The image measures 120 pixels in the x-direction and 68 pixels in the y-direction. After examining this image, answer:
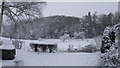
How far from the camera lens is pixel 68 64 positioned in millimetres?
6578

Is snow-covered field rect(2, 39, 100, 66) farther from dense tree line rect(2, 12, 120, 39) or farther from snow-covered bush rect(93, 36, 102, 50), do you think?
dense tree line rect(2, 12, 120, 39)

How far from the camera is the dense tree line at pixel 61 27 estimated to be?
8012 mm

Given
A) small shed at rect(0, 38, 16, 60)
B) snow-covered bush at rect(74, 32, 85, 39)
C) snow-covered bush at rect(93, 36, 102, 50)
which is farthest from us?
snow-covered bush at rect(74, 32, 85, 39)

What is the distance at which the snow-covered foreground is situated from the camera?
650 centimetres

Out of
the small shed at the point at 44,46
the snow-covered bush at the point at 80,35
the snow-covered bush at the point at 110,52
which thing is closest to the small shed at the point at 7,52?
the small shed at the point at 44,46

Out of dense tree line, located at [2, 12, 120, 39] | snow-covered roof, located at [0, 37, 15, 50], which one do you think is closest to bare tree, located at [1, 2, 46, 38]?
dense tree line, located at [2, 12, 120, 39]

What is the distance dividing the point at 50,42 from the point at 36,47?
0.61 metres

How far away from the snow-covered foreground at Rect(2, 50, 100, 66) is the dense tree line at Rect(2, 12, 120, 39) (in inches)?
39.9

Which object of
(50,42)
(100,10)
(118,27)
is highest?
(100,10)

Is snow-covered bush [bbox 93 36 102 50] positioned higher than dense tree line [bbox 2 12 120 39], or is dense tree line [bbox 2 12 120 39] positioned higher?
dense tree line [bbox 2 12 120 39]

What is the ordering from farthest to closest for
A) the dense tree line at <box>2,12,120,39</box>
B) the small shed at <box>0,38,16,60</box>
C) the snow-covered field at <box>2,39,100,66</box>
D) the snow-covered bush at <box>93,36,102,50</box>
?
the dense tree line at <box>2,12,120,39</box>
the snow-covered bush at <box>93,36,102,50</box>
the small shed at <box>0,38,16,60</box>
the snow-covered field at <box>2,39,100,66</box>

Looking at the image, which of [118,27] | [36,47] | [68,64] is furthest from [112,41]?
[36,47]

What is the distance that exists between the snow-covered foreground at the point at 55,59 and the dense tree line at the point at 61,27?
1.01 m

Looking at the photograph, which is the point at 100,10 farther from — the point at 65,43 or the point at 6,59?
the point at 6,59
